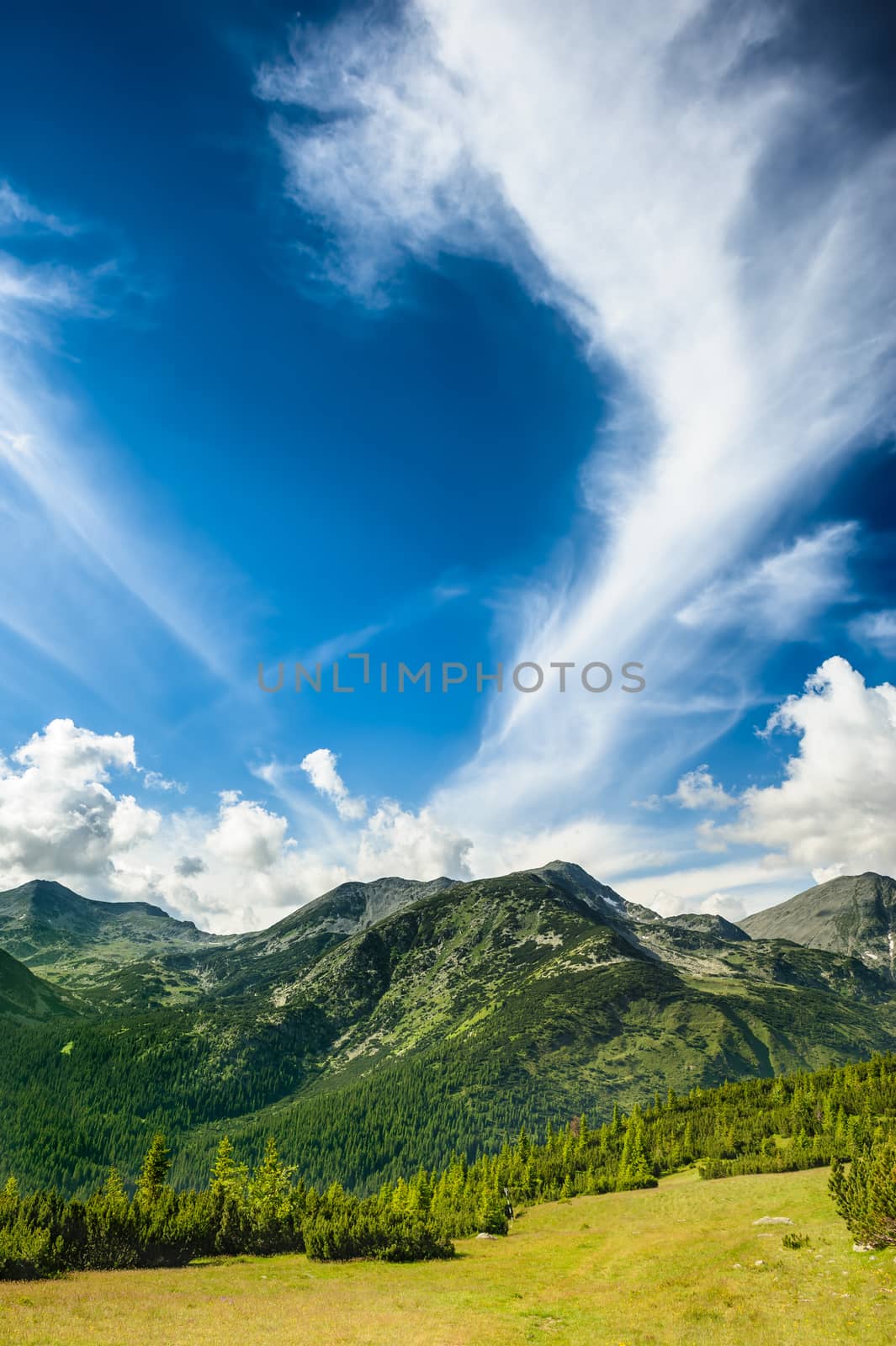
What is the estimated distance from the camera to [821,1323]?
32.9 metres

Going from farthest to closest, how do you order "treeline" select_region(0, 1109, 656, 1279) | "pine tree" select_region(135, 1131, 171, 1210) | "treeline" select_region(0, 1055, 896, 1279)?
"pine tree" select_region(135, 1131, 171, 1210)
"treeline" select_region(0, 1109, 656, 1279)
"treeline" select_region(0, 1055, 896, 1279)

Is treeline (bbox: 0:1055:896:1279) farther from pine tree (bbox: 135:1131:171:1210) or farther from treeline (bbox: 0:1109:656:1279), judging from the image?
pine tree (bbox: 135:1131:171:1210)

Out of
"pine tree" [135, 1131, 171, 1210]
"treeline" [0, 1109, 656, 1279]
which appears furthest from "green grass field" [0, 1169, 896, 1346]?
"pine tree" [135, 1131, 171, 1210]

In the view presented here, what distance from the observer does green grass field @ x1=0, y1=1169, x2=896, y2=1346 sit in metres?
33.0

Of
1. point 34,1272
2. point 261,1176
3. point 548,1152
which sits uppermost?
point 34,1272

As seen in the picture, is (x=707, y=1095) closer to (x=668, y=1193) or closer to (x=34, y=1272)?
(x=668, y=1193)

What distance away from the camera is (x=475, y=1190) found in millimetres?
127625

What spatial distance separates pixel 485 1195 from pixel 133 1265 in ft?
205

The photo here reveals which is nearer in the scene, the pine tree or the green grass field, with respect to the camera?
the green grass field

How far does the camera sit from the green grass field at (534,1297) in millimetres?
32969

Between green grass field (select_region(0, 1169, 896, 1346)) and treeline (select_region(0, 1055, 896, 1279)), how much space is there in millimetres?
4223

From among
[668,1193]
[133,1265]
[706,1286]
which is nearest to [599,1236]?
[668,1193]

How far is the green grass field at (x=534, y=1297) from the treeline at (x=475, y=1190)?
4.22 meters

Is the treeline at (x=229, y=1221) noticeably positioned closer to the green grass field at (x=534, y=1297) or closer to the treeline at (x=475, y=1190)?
the treeline at (x=475, y=1190)
